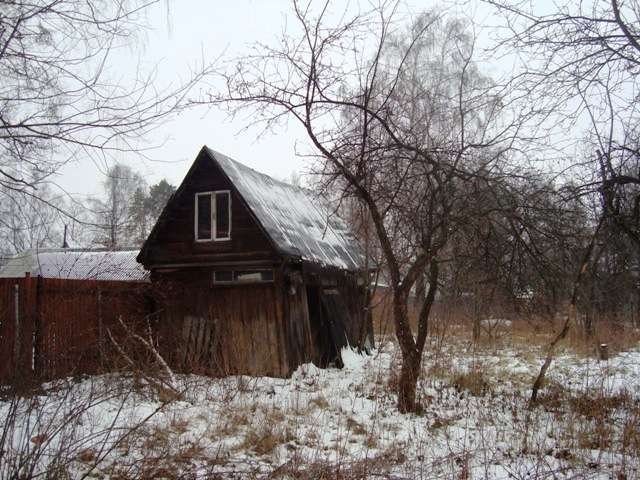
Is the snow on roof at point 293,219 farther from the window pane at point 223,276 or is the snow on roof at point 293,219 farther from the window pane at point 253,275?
the window pane at point 223,276

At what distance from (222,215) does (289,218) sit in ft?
6.47

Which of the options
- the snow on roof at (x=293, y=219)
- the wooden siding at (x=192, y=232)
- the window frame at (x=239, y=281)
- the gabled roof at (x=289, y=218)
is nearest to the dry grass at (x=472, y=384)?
the gabled roof at (x=289, y=218)

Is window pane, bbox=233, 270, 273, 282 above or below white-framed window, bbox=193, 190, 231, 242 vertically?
below

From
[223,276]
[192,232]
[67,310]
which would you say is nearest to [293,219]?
[223,276]

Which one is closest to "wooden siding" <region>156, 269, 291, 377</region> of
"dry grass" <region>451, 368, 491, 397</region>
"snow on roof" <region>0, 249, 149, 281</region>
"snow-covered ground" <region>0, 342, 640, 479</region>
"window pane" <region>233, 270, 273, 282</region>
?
"window pane" <region>233, 270, 273, 282</region>

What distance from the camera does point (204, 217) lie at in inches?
492

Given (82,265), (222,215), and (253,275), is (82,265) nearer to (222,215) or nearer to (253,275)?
(222,215)

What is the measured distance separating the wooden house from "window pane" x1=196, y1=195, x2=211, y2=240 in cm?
2

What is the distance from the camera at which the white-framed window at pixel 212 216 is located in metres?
12.3

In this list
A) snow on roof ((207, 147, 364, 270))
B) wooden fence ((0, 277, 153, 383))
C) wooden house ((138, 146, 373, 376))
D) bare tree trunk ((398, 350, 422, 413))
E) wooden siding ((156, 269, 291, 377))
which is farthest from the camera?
snow on roof ((207, 147, 364, 270))

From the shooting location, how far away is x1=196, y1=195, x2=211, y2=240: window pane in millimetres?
12414

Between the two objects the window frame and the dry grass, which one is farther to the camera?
the window frame

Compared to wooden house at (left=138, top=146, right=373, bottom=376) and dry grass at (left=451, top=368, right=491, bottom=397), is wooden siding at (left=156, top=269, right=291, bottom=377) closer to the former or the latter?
wooden house at (left=138, top=146, right=373, bottom=376)

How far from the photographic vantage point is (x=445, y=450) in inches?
229
